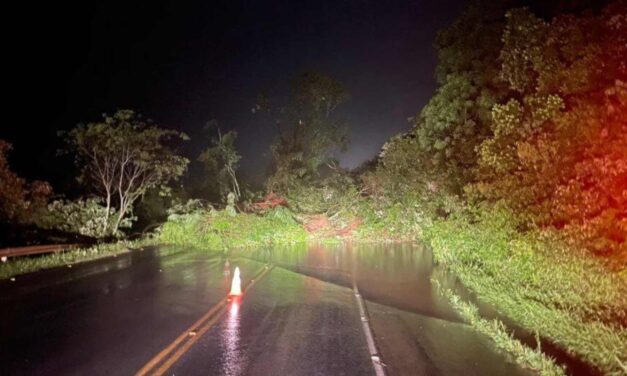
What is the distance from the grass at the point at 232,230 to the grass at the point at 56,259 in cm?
470

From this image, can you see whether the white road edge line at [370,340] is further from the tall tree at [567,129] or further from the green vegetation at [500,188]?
the tall tree at [567,129]

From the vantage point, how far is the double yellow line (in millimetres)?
6828

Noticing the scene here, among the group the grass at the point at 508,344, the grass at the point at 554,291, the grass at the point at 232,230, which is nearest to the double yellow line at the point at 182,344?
the grass at the point at 508,344

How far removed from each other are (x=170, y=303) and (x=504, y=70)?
10198mm

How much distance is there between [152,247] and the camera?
29.0 meters

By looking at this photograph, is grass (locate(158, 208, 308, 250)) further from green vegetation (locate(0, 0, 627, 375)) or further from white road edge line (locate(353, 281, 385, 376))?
white road edge line (locate(353, 281, 385, 376))

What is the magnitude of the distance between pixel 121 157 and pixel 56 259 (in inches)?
422

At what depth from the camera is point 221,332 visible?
8.86m

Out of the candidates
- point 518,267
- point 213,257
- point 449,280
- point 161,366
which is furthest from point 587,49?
point 213,257

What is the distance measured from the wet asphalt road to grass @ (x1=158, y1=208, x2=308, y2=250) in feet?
46.0

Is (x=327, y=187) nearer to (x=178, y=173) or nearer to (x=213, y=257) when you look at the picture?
(x=178, y=173)

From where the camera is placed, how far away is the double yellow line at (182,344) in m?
6.83

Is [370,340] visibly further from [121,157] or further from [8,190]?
[121,157]

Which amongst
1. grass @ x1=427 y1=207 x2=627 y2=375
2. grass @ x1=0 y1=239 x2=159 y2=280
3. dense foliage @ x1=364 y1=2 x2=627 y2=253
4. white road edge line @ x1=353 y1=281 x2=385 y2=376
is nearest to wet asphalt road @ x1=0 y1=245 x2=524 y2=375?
white road edge line @ x1=353 y1=281 x2=385 y2=376
